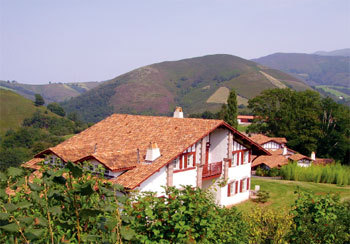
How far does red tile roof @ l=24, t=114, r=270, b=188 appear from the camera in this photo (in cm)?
1975

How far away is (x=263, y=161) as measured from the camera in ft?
160

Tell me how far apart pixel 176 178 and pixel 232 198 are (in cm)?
745

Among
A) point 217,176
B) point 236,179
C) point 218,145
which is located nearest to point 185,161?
point 217,176

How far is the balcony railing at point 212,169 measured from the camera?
78.9 ft

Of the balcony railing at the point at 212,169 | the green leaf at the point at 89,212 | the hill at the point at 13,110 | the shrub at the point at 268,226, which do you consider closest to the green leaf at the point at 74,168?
the green leaf at the point at 89,212

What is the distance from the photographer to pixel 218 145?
84.4 feet

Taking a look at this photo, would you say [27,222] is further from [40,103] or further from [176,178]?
[40,103]

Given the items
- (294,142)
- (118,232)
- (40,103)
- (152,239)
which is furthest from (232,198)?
(40,103)

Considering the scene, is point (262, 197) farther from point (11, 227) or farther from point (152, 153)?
point (11, 227)

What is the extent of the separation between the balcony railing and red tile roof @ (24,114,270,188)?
2.78m

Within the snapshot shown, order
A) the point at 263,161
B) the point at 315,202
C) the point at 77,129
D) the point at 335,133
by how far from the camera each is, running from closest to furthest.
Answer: the point at 315,202 < the point at 263,161 < the point at 335,133 < the point at 77,129

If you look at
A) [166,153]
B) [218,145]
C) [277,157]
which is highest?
[166,153]

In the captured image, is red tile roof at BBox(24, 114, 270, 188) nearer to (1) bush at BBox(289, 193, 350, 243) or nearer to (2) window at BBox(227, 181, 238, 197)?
(2) window at BBox(227, 181, 238, 197)

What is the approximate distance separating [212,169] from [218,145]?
2055mm
